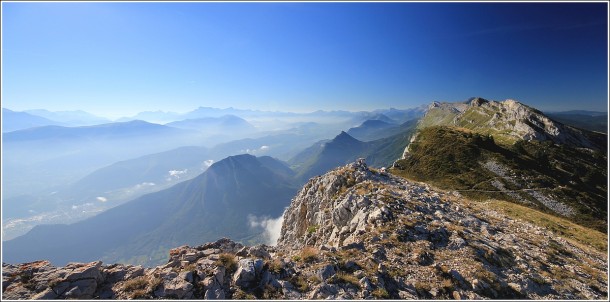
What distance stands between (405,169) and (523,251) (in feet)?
261

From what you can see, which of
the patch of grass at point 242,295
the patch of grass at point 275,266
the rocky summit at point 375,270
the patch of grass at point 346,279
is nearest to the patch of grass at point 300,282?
the rocky summit at point 375,270

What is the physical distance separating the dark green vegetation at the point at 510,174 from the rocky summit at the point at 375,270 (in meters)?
45.0

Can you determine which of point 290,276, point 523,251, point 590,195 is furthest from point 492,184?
point 290,276

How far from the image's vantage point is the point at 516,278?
2094cm

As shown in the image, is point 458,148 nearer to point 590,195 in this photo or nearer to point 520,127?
point 590,195

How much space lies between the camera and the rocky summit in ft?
56.2

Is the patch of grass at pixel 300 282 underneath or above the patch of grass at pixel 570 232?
above

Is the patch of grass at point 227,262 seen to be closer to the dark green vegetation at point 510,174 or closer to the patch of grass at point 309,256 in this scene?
the patch of grass at point 309,256

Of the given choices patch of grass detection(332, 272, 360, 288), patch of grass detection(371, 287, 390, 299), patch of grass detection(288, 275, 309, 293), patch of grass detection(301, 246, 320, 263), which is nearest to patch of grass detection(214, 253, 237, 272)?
patch of grass detection(288, 275, 309, 293)

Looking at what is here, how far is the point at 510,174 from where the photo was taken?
81.8m

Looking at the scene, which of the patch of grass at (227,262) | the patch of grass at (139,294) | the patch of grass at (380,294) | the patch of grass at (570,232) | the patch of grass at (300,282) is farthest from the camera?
the patch of grass at (570,232)

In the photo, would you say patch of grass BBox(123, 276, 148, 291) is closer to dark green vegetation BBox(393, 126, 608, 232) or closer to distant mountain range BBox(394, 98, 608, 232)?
distant mountain range BBox(394, 98, 608, 232)

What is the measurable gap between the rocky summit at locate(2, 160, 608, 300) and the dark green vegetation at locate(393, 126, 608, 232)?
1773 inches

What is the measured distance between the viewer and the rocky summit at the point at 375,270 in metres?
17.1
